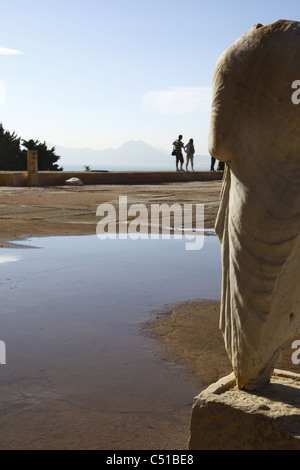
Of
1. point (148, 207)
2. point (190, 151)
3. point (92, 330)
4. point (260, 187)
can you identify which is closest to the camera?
point (260, 187)

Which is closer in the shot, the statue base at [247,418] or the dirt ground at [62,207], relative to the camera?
the statue base at [247,418]

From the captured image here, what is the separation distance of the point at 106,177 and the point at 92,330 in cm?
1484

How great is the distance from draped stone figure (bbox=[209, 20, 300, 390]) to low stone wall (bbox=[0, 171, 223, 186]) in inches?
598

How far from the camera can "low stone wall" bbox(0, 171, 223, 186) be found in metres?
16.8

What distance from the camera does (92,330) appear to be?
12.4 ft

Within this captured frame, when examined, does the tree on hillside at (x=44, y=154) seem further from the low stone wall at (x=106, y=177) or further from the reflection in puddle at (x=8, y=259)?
the reflection in puddle at (x=8, y=259)

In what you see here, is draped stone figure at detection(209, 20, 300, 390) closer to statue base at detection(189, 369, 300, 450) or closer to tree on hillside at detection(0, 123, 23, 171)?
statue base at detection(189, 369, 300, 450)

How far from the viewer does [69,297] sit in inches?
181

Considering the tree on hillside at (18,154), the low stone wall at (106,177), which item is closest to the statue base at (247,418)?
the low stone wall at (106,177)

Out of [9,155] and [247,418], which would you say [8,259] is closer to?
[247,418]

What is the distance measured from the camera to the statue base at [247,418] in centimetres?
188

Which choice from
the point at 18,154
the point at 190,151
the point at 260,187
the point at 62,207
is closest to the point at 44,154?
the point at 18,154

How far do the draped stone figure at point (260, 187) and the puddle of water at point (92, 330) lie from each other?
2.36ft

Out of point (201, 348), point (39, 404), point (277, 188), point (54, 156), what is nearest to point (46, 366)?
point (39, 404)
